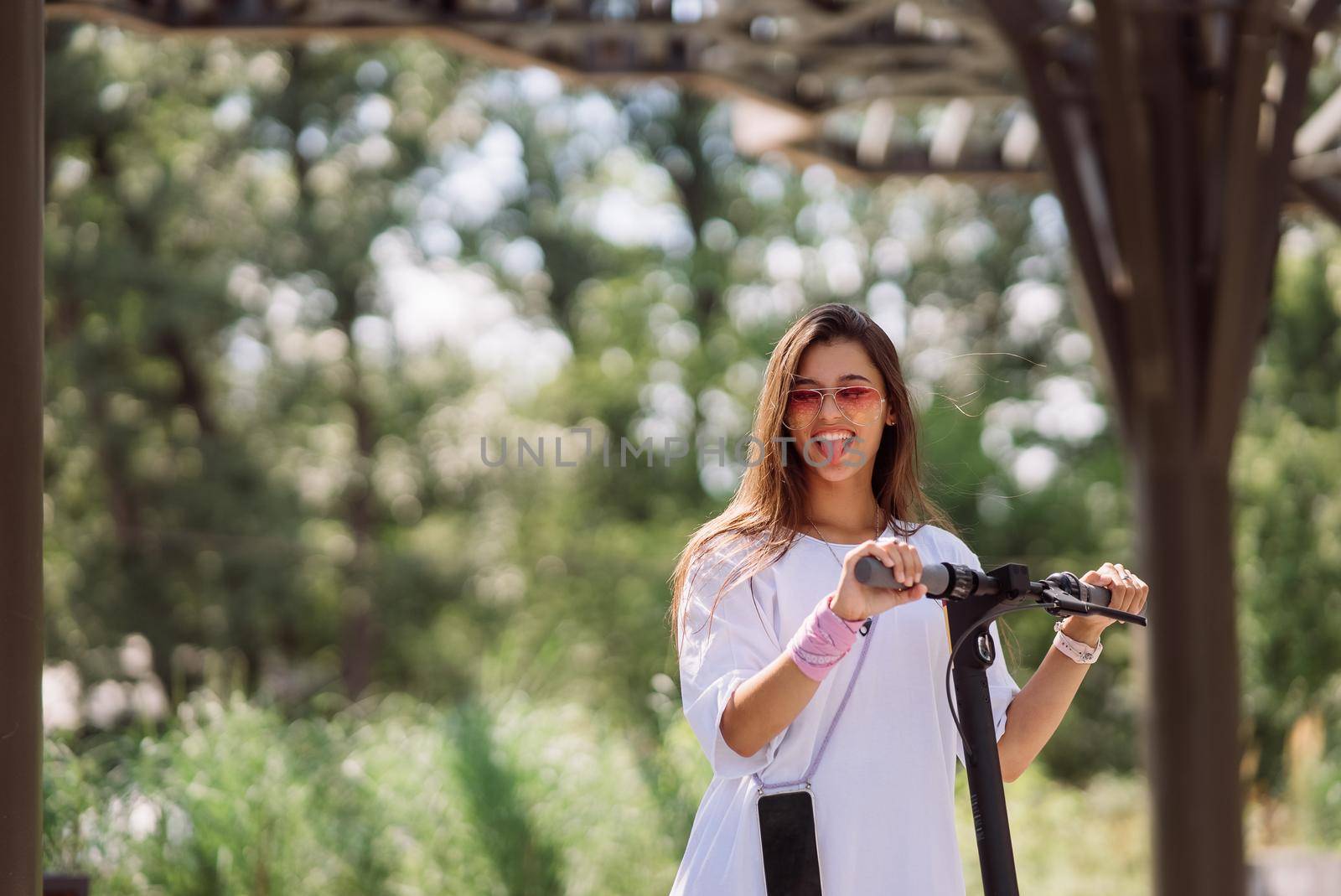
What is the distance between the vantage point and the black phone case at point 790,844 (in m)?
1.73

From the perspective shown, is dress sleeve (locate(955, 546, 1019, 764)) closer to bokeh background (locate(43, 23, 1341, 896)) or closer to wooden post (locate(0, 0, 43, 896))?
wooden post (locate(0, 0, 43, 896))

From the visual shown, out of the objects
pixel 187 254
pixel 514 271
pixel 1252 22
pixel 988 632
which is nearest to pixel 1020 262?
pixel 514 271

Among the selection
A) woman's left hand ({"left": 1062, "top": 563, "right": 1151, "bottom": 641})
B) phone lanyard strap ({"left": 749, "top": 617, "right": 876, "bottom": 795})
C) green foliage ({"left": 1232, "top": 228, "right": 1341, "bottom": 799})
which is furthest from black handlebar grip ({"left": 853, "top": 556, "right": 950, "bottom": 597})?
green foliage ({"left": 1232, "top": 228, "right": 1341, "bottom": 799})

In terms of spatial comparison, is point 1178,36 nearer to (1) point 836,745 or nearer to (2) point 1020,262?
(1) point 836,745

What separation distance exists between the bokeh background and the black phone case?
38.0ft

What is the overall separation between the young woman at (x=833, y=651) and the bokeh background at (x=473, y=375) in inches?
448

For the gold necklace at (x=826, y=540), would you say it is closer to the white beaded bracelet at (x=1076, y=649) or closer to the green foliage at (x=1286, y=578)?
the white beaded bracelet at (x=1076, y=649)

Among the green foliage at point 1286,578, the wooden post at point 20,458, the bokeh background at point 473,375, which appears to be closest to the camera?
the wooden post at point 20,458

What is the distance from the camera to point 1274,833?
9133 millimetres

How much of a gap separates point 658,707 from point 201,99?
15.6 metres

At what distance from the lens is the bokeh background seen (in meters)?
16.3

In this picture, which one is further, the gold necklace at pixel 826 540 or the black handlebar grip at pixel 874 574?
the gold necklace at pixel 826 540

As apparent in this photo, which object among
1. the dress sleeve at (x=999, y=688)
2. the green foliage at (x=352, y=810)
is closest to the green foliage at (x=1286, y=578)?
the green foliage at (x=352, y=810)

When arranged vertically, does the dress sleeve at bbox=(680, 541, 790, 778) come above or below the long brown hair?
below
